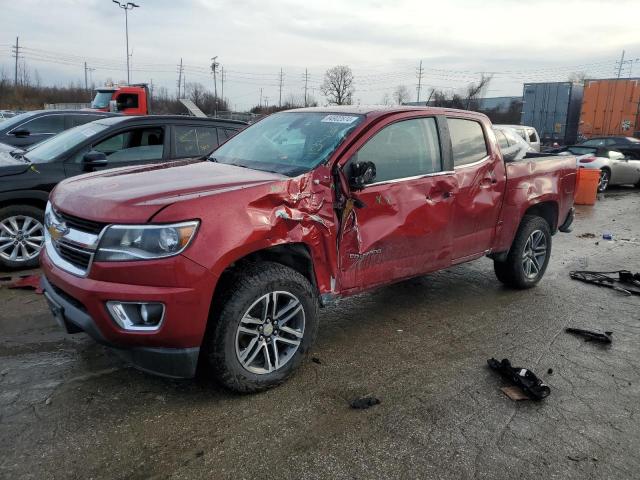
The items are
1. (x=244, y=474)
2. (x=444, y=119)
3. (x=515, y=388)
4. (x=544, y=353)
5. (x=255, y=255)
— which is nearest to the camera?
(x=244, y=474)

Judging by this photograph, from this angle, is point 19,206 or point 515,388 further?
point 19,206

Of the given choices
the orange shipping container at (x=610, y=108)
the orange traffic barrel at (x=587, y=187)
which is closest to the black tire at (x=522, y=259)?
the orange traffic barrel at (x=587, y=187)

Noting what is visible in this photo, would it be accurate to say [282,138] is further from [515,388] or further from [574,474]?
[574,474]

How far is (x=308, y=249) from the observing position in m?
3.37

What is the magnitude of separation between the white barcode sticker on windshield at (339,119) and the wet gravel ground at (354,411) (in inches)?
68.6

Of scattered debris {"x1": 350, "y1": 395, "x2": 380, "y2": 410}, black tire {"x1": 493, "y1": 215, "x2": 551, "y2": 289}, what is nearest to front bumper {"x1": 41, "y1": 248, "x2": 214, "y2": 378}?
scattered debris {"x1": 350, "y1": 395, "x2": 380, "y2": 410}

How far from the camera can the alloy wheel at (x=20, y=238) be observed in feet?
17.5

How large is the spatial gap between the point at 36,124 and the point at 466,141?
24.4 ft

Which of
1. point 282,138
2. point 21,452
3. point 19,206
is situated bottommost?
point 21,452

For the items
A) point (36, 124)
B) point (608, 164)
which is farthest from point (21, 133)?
point (608, 164)

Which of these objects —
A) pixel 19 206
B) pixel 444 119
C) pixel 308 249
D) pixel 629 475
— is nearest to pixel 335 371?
pixel 308 249

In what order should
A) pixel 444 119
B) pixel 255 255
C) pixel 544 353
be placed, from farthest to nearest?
pixel 444 119 → pixel 544 353 → pixel 255 255

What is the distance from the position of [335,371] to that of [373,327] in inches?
36.4

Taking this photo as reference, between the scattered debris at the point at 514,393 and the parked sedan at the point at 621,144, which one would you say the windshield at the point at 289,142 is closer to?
the scattered debris at the point at 514,393
